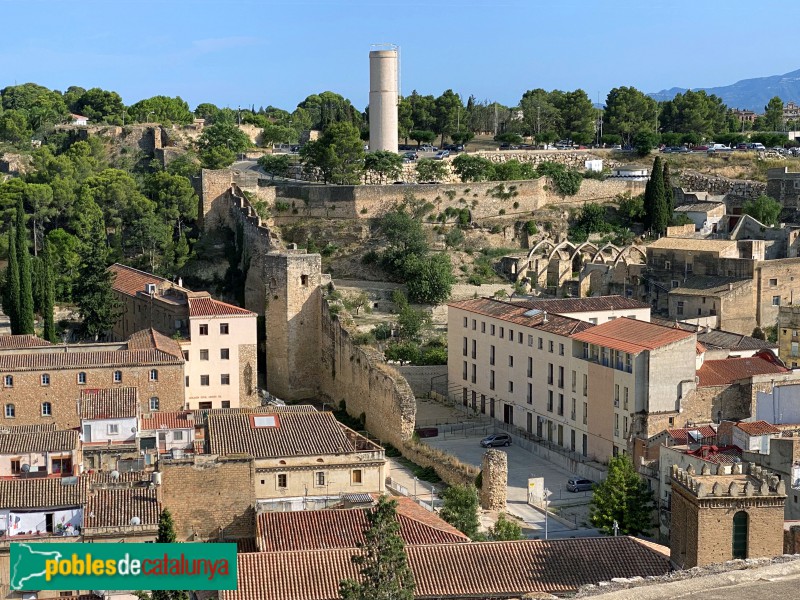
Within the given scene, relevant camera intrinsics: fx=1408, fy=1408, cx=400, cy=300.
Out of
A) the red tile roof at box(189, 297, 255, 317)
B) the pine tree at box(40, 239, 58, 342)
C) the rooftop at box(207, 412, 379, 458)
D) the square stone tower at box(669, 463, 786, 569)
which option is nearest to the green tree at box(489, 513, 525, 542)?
the rooftop at box(207, 412, 379, 458)

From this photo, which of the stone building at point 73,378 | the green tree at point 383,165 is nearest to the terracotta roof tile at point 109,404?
the stone building at point 73,378

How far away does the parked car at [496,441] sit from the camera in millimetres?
42878

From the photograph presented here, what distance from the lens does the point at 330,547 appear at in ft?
86.6

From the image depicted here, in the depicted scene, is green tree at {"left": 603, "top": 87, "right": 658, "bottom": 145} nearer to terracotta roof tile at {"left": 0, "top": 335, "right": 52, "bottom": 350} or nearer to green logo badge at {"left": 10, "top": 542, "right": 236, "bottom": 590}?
terracotta roof tile at {"left": 0, "top": 335, "right": 52, "bottom": 350}

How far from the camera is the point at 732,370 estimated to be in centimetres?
4184

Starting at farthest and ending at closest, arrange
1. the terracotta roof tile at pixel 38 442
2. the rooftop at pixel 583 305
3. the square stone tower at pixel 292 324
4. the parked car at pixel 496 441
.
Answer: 1. the square stone tower at pixel 292 324
2. the rooftop at pixel 583 305
3. the parked car at pixel 496 441
4. the terracotta roof tile at pixel 38 442

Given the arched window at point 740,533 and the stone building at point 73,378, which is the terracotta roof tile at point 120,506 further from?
the arched window at point 740,533

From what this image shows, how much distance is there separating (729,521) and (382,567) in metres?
6.07

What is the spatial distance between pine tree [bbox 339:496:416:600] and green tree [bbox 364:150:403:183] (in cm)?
4390

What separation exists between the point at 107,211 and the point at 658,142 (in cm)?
3654

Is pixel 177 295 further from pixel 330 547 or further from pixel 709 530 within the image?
pixel 709 530

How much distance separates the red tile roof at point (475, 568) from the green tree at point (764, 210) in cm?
4419

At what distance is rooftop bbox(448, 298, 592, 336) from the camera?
4353 cm

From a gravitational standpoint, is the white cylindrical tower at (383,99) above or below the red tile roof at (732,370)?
above
